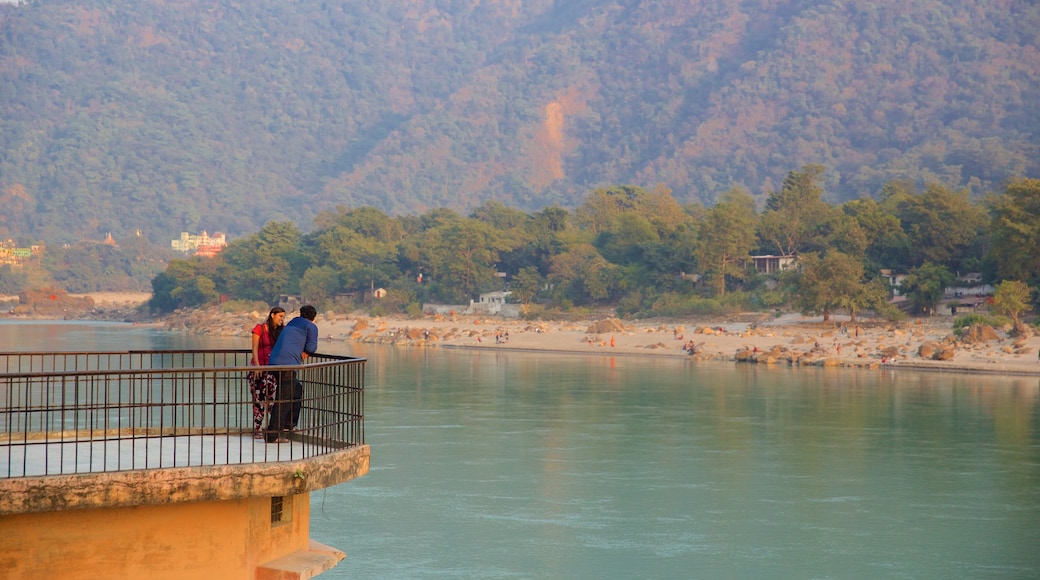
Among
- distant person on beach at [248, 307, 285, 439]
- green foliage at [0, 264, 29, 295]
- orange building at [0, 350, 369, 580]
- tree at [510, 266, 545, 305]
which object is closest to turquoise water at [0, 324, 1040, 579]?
distant person on beach at [248, 307, 285, 439]

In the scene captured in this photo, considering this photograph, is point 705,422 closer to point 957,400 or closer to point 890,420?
point 890,420

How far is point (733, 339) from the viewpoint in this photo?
60312 mm

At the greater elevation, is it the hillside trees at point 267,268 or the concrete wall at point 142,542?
the hillside trees at point 267,268

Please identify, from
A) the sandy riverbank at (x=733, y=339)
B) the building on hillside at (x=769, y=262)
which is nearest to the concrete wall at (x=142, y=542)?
the sandy riverbank at (x=733, y=339)

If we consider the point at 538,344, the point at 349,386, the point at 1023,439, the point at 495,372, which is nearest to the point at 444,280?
the point at 538,344

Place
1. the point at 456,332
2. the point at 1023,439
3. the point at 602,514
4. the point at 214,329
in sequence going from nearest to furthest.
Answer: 1. the point at 602,514
2. the point at 1023,439
3. the point at 456,332
4. the point at 214,329

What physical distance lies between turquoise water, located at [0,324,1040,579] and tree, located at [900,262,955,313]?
70.9 feet

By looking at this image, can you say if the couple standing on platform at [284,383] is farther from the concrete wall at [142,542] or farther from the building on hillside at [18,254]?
the building on hillside at [18,254]

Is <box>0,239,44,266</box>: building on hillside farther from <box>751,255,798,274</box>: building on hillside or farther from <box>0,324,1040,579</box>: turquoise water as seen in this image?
<box>0,324,1040,579</box>: turquoise water

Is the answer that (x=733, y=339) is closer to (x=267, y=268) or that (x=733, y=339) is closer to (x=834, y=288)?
(x=834, y=288)

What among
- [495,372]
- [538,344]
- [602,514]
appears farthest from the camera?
[538,344]

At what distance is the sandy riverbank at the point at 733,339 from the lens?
49.7 meters

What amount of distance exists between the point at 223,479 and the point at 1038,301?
55894mm

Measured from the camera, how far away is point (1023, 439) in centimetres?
2962
